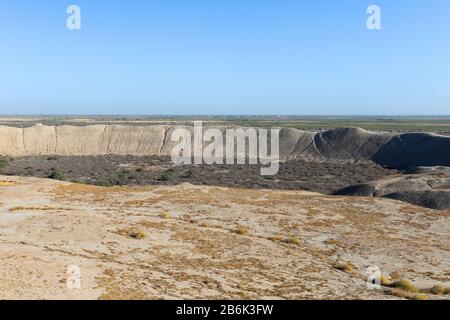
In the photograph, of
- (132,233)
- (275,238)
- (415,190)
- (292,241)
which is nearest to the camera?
(132,233)

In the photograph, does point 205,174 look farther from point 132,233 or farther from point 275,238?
point 132,233

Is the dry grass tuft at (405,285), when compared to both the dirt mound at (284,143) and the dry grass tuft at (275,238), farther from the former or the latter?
the dirt mound at (284,143)

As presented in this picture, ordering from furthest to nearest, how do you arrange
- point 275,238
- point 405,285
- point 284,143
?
1. point 284,143
2. point 275,238
3. point 405,285

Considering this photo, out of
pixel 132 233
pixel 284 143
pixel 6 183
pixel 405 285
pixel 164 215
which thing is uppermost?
pixel 284 143

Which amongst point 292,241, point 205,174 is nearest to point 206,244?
point 292,241

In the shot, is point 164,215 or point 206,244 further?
point 164,215
